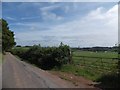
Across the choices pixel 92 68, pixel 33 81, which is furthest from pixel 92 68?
pixel 33 81

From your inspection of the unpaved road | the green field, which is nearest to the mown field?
the green field

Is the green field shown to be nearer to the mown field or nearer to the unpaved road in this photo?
the mown field

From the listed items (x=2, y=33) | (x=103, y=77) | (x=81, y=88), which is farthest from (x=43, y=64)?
(x=2, y=33)

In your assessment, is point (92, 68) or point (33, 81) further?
point (92, 68)

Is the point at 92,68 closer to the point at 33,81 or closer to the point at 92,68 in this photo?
the point at 92,68

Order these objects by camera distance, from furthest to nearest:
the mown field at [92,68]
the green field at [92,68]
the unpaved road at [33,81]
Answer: the green field at [92,68] → the mown field at [92,68] → the unpaved road at [33,81]

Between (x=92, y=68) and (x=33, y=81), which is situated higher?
(x=92, y=68)

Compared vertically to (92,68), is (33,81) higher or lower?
lower

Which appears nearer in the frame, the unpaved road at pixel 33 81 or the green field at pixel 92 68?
the unpaved road at pixel 33 81

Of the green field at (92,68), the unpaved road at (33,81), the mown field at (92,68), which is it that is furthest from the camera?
the green field at (92,68)

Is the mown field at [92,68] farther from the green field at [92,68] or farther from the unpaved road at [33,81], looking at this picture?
the unpaved road at [33,81]

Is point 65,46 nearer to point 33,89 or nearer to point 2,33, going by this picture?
point 33,89

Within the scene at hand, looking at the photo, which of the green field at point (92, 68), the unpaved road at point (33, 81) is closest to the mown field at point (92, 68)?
the green field at point (92, 68)

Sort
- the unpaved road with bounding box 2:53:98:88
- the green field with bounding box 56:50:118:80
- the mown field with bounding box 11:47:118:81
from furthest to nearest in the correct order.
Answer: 1. the green field with bounding box 56:50:118:80
2. the mown field with bounding box 11:47:118:81
3. the unpaved road with bounding box 2:53:98:88
